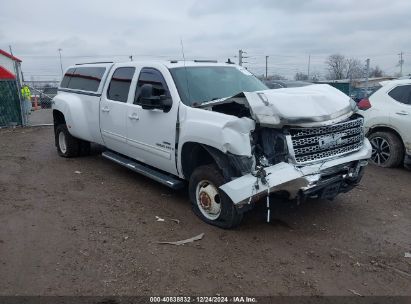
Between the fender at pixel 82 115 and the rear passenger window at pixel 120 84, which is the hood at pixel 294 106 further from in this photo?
the fender at pixel 82 115

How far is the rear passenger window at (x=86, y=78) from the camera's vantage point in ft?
23.7

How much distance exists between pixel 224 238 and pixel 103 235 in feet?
4.47

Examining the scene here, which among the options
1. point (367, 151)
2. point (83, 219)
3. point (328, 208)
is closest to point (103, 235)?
point (83, 219)

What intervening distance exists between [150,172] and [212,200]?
1385 millimetres

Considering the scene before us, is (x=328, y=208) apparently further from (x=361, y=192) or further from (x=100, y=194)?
(x=100, y=194)

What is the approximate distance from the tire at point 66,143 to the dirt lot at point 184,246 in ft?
6.03

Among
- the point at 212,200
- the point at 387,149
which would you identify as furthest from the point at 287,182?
the point at 387,149

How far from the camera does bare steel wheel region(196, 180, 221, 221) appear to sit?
4.79 m

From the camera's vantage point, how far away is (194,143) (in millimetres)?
4934

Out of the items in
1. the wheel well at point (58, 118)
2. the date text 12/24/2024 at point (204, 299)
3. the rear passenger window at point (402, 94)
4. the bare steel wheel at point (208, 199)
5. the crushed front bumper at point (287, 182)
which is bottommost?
the date text 12/24/2024 at point (204, 299)

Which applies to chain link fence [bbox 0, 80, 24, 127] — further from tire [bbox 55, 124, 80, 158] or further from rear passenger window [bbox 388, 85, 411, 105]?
rear passenger window [bbox 388, 85, 411, 105]

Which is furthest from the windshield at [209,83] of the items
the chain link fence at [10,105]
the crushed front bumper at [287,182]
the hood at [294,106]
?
the chain link fence at [10,105]

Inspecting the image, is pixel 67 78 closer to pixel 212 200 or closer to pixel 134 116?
pixel 134 116

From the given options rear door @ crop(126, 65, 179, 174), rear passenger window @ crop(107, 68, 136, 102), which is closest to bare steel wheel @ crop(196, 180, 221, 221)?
rear door @ crop(126, 65, 179, 174)
